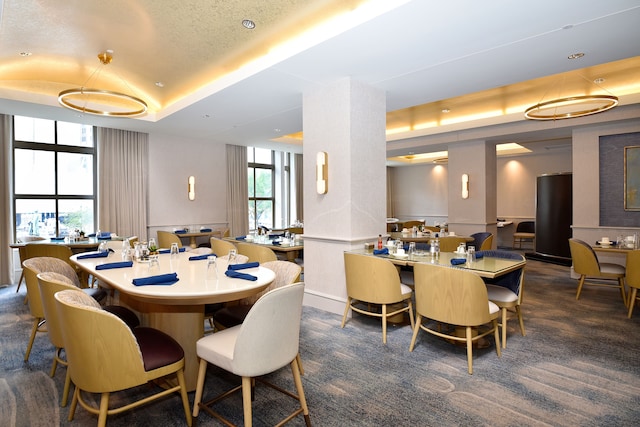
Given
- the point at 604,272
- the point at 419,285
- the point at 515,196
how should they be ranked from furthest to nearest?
1. the point at 515,196
2. the point at 604,272
3. the point at 419,285

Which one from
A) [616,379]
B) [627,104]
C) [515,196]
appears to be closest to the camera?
[616,379]

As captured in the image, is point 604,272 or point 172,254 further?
point 604,272

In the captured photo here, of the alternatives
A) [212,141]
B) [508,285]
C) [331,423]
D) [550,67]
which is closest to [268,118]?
[212,141]

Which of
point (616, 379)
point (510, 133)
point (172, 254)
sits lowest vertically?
point (616, 379)

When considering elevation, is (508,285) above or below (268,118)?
below

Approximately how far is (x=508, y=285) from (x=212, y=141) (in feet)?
23.6

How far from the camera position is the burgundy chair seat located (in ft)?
6.30

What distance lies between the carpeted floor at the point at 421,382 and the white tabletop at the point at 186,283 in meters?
0.83

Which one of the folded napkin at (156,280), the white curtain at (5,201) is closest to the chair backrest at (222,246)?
→ the folded napkin at (156,280)

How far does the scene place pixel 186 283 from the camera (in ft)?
7.48

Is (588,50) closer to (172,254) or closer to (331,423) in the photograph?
(331,423)

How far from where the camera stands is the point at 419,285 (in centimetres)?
310

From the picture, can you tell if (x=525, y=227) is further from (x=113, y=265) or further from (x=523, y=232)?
(x=113, y=265)

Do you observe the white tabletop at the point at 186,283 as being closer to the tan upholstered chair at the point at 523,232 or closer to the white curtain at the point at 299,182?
the white curtain at the point at 299,182
